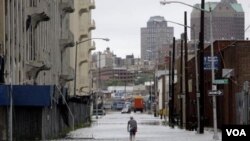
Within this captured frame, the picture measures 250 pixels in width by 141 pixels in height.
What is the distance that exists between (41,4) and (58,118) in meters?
11.4

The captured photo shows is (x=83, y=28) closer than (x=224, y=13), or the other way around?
(x=224, y=13)

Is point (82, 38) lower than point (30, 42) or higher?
higher

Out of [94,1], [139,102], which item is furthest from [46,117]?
[139,102]

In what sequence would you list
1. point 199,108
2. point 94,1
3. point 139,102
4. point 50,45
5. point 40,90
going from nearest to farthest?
point 40,90 < point 199,108 < point 50,45 < point 94,1 < point 139,102

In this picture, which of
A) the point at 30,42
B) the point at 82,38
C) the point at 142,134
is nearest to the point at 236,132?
the point at 142,134

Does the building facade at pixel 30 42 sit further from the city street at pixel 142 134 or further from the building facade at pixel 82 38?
the building facade at pixel 82 38

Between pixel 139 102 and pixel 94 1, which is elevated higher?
pixel 94 1

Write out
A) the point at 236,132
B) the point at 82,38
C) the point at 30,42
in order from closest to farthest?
the point at 236,132, the point at 30,42, the point at 82,38

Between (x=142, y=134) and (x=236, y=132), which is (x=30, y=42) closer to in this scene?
(x=142, y=134)

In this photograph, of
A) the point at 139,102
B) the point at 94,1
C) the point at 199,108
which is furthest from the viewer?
the point at 139,102

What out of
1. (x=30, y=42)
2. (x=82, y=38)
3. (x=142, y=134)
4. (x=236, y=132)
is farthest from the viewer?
(x=82, y=38)

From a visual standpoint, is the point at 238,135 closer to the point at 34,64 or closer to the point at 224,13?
the point at 34,64

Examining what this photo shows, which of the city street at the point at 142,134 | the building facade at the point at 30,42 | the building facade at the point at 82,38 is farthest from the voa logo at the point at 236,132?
the building facade at the point at 82,38

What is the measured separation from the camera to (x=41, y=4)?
56.5 meters
